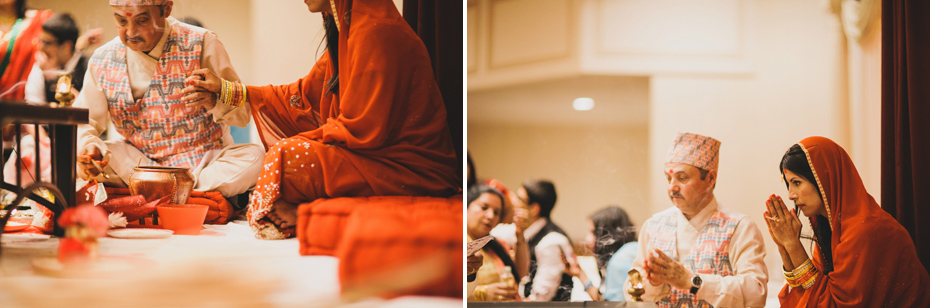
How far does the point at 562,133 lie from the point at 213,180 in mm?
1354

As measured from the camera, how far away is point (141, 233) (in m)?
1.93

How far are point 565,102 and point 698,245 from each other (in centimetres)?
76

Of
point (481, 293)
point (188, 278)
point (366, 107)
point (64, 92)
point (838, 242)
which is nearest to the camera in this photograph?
point (188, 278)

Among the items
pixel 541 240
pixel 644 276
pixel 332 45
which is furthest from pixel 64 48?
pixel 644 276

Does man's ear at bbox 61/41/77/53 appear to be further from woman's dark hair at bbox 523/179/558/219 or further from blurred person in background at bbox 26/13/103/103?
woman's dark hair at bbox 523/179/558/219

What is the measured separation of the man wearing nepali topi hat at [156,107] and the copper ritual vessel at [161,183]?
28mm

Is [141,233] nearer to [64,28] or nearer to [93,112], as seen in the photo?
[93,112]

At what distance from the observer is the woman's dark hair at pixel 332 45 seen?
2152 millimetres

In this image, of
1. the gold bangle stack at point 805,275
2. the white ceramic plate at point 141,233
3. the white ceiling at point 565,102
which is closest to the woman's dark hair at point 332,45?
the white ceramic plate at point 141,233

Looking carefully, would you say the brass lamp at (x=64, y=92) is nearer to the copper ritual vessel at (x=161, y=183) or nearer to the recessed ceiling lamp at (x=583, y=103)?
the copper ritual vessel at (x=161, y=183)

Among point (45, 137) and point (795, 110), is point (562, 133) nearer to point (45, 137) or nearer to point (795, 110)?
point (795, 110)

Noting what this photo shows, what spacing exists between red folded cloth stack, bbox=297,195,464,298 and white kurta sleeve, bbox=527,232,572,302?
31.6 inches

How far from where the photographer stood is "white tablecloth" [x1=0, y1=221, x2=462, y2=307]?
175 cm

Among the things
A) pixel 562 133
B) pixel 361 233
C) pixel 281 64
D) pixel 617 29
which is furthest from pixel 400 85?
pixel 617 29
